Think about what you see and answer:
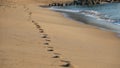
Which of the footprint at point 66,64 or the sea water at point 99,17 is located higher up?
the footprint at point 66,64

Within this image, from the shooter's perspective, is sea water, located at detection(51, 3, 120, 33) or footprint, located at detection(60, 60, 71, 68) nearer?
footprint, located at detection(60, 60, 71, 68)

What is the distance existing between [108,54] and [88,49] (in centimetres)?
55

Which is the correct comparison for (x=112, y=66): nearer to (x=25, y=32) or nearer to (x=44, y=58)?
(x=44, y=58)

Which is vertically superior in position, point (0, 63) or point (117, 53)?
point (0, 63)

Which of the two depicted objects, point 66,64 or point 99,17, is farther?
point 99,17

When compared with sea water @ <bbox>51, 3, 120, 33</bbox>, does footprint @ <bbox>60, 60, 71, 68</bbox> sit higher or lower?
higher

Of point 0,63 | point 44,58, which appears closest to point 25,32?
point 44,58

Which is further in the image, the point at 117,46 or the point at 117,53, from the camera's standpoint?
the point at 117,46

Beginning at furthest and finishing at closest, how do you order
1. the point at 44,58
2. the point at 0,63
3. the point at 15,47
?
the point at 15,47
the point at 44,58
the point at 0,63

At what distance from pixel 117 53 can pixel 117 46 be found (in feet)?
4.51

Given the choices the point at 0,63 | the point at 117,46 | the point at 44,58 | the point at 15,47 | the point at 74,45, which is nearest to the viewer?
the point at 0,63

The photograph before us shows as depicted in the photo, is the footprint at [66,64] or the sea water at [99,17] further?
the sea water at [99,17]

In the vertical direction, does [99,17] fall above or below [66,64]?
below

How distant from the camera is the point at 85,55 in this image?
747 centimetres
